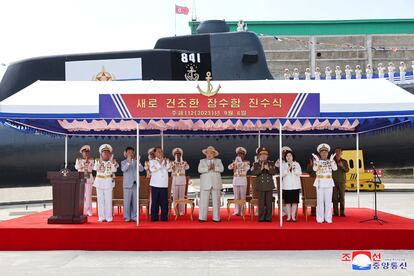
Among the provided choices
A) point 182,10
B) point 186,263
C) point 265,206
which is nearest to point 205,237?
point 186,263

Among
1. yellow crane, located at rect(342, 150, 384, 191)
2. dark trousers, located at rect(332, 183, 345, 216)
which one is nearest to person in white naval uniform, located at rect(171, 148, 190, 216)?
dark trousers, located at rect(332, 183, 345, 216)

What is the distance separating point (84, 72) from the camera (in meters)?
21.5

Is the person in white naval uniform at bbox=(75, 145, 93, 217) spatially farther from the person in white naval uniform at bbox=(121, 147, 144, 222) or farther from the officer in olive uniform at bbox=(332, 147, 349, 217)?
the officer in olive uniform at bbox=(332, 147, 349, 217)

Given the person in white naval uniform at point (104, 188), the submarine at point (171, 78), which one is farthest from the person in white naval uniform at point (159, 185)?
the submarine at point (171, 78)

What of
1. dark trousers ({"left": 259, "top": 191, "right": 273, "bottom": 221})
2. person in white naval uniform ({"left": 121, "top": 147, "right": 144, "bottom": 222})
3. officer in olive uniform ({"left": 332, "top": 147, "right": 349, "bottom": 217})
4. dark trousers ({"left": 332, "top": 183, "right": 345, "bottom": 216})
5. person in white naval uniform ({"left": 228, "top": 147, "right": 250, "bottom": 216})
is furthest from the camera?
person in white naval uniform ({"left": 228, "top": 147, "right": 250, "bottom": 216})

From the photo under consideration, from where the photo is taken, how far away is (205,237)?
9.89m

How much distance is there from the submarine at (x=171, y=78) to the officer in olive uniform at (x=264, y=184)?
9902mm

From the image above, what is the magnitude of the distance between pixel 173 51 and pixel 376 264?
1465 cm

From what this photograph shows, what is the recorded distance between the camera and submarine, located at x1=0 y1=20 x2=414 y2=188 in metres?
21.5

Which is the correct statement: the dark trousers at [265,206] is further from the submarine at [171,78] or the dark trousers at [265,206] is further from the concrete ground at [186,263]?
the submarine at [171,78]

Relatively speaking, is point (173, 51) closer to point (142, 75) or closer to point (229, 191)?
point (142, 75)

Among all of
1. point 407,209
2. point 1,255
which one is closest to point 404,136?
point 407,209

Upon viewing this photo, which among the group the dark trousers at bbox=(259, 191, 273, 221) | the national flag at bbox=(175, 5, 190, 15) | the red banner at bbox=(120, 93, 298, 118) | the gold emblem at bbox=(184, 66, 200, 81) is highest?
the national flag at bbox=(175, 5, 190, 15)

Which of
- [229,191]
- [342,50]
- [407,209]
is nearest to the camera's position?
[407,209]
